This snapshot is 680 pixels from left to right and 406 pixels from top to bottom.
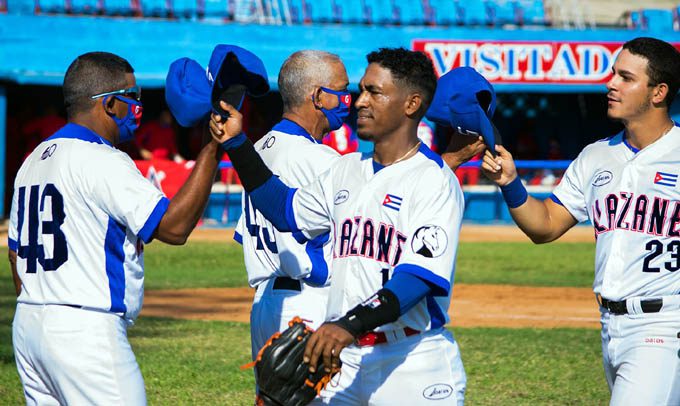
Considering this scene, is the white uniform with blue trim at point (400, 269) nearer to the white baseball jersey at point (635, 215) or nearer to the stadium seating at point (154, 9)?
the white baseball jersey at point (635, 215)

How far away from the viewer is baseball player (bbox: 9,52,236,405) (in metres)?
4.36

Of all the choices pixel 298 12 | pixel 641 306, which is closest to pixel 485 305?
pixel 641 306

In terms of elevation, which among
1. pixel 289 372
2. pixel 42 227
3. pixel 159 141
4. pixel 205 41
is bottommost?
pixel 159 141

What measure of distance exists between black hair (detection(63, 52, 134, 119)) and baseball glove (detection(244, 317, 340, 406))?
1.43 meters

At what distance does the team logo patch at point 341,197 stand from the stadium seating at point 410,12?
20.7m

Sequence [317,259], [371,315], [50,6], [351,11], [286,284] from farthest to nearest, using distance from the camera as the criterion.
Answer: [351,11]
[50,6]
[286,284]
[317,259]
[371,315]

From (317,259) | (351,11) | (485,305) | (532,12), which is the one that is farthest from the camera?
(532,12)

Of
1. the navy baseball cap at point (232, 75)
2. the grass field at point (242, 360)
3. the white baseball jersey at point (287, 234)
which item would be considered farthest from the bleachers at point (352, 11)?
the navy baseball cap at point (232, 75)

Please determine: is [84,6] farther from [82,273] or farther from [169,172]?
[82,273]

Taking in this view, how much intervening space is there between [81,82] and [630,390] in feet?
9.10

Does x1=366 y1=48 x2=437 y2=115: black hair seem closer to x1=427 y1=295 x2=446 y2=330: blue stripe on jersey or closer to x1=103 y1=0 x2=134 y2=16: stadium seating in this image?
x1=427 y1=295 x2=446 y2=330: blue stripe on jersey

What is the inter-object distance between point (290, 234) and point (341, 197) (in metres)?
1.00

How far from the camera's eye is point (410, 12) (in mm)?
25125

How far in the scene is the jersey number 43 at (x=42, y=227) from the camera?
14.6 ft
